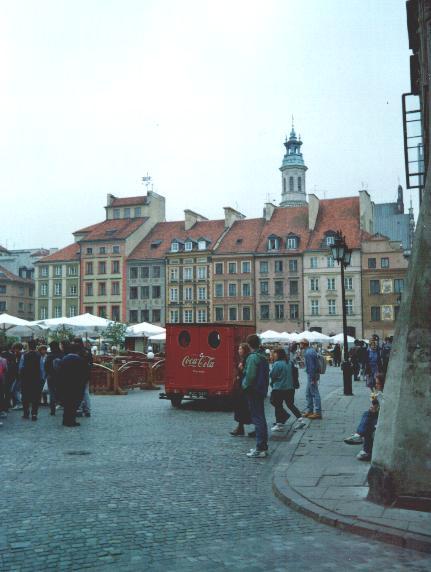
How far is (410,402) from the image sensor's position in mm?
7082

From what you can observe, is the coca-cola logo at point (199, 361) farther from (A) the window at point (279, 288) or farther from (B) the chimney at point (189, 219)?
(B) the chimney at point (189, 219)

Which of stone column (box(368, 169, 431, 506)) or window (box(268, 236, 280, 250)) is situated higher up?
window (box(268, 236, 280, 250))

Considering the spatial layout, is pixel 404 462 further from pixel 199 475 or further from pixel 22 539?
pixel 22 539

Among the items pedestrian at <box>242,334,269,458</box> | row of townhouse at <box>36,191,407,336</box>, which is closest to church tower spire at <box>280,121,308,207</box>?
row of townhouse at <box>36,191,407,336</box>

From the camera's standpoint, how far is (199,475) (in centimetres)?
907

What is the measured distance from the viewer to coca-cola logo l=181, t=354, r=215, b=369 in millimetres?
18531

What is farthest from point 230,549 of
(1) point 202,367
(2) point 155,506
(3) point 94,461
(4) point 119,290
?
(4) point 119,290

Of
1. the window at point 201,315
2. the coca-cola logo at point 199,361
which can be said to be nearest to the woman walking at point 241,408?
the coca-cola logo at point 199,361

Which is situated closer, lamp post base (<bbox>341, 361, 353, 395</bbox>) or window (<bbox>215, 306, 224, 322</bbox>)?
lamp post base (<bbox>341, 361, 353, 395</bbox>)

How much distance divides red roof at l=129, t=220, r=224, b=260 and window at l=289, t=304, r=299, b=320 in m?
11.6

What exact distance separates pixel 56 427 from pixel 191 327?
5.79 m

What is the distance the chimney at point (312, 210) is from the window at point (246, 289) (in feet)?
29.3

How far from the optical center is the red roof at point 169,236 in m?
75.8

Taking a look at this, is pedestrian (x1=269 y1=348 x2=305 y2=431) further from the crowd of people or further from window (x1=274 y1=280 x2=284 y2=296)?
window (x1=274 y1=280 x2=284 y2=296)
